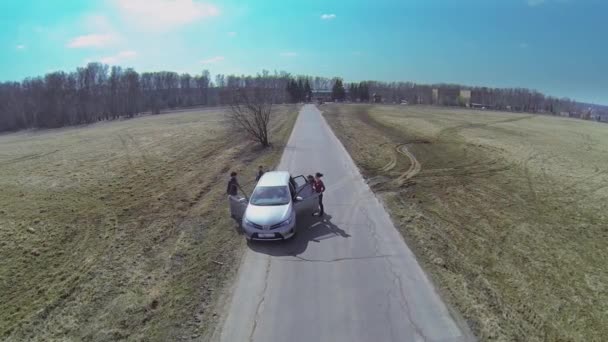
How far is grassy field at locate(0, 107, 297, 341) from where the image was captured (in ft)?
22.5

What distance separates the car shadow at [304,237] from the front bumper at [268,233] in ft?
0.68

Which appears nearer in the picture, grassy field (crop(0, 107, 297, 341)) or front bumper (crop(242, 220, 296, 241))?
grassy field (crop(0, 107, 297, 341))

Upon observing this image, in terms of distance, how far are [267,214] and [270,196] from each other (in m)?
1.04

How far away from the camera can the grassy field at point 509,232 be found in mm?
6996

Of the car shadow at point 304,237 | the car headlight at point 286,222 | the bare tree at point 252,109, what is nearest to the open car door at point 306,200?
the car shadow at point 304,237

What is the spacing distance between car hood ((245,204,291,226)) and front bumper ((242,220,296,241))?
0.21 metres

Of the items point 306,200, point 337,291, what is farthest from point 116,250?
point 337,291

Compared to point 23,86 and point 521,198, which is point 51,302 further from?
point 23,86

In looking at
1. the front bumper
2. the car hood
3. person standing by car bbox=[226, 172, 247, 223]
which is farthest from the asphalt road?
person standing by car bbox=[226, 172, 247, 223]

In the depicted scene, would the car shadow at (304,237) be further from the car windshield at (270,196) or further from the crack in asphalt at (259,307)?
the car windshield at (270,196)

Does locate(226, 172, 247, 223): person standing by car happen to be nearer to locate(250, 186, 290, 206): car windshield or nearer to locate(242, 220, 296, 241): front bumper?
locate(250, 186, 290, 206): car windshield

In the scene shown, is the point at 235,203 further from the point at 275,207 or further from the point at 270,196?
the point at 275,207

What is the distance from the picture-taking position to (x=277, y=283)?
796 cm

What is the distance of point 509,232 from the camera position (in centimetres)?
1121
